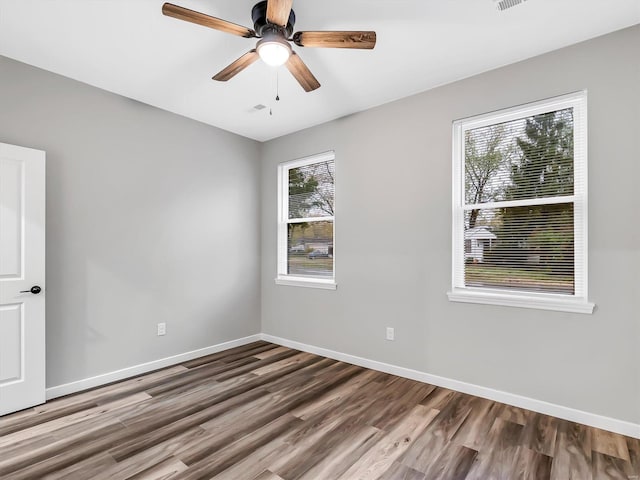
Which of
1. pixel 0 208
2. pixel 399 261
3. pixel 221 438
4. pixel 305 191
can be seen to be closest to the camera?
pixel 221 438

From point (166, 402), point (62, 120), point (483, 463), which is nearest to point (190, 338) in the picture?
point (166, 402)

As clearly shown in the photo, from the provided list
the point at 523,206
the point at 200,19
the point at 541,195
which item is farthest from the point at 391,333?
the point at 200,19

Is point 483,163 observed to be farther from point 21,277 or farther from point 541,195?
point 21,277

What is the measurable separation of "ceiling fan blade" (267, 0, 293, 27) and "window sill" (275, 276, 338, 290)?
266cm

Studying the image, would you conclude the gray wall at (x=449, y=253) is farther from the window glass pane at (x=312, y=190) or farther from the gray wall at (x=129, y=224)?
the gray wall at (x=129, y=224)

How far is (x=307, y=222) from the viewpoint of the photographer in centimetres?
433

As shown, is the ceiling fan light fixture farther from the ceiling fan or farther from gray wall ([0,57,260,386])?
gray wall ([0,57,260,386])

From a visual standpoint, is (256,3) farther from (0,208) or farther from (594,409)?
(594,409)

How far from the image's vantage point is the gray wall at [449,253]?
7.64ft

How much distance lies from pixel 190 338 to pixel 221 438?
1.81m

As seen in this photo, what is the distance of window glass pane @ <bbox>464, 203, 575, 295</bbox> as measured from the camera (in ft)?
8.48

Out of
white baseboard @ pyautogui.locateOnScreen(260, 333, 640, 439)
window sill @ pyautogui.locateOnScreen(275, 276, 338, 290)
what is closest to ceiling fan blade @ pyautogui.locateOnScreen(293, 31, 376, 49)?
window sill @ pyautogui.locateOnScreen(275, 276, 338, 290)

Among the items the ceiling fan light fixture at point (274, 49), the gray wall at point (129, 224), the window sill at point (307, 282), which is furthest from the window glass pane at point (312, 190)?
the ceiling fan light fixture at point (274, 49)

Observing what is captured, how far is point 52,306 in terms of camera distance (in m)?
2.88
